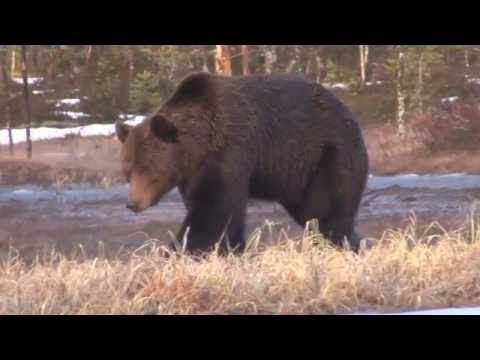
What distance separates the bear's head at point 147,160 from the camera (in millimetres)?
7852

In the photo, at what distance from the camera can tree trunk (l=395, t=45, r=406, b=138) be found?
71.7 feet

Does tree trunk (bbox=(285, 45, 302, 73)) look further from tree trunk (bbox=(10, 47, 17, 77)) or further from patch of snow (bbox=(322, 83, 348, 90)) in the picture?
tree trunk (bbox=(10, 47, 17, 77))

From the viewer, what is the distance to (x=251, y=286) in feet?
20.5

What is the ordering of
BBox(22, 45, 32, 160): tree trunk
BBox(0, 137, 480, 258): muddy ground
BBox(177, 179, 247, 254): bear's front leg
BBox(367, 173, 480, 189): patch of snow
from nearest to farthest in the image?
1. BBox(177, 179, 247, 254): bear's front leg
2. BBox(0, 137, 480, 258): muddy ground
3. BBox(367, 173, 480, 189): patch of snow
4. BBox(22, 45, 32, 160): tree trunk

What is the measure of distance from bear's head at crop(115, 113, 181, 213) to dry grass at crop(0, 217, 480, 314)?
41.7 inches

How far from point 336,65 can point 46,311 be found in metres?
19.4

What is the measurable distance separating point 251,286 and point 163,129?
1.96 metres

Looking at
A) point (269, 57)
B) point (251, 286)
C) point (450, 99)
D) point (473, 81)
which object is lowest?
point (450, 99)

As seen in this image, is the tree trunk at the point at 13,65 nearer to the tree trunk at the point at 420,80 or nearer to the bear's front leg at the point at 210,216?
the tree trunk at the point at 420,80

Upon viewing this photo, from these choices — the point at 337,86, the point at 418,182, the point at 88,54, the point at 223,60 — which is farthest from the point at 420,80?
Answer: the point at 88,54

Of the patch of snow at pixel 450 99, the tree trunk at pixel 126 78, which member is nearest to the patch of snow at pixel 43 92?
the tree trunk at pixel 126 78

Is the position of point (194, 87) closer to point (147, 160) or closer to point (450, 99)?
point (147, 160)

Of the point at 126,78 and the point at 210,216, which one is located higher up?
the point at 210,216

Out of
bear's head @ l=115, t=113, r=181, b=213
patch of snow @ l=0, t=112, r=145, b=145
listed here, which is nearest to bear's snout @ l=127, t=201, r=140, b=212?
bear's head @ l=115, t=113, r=181, b=213
